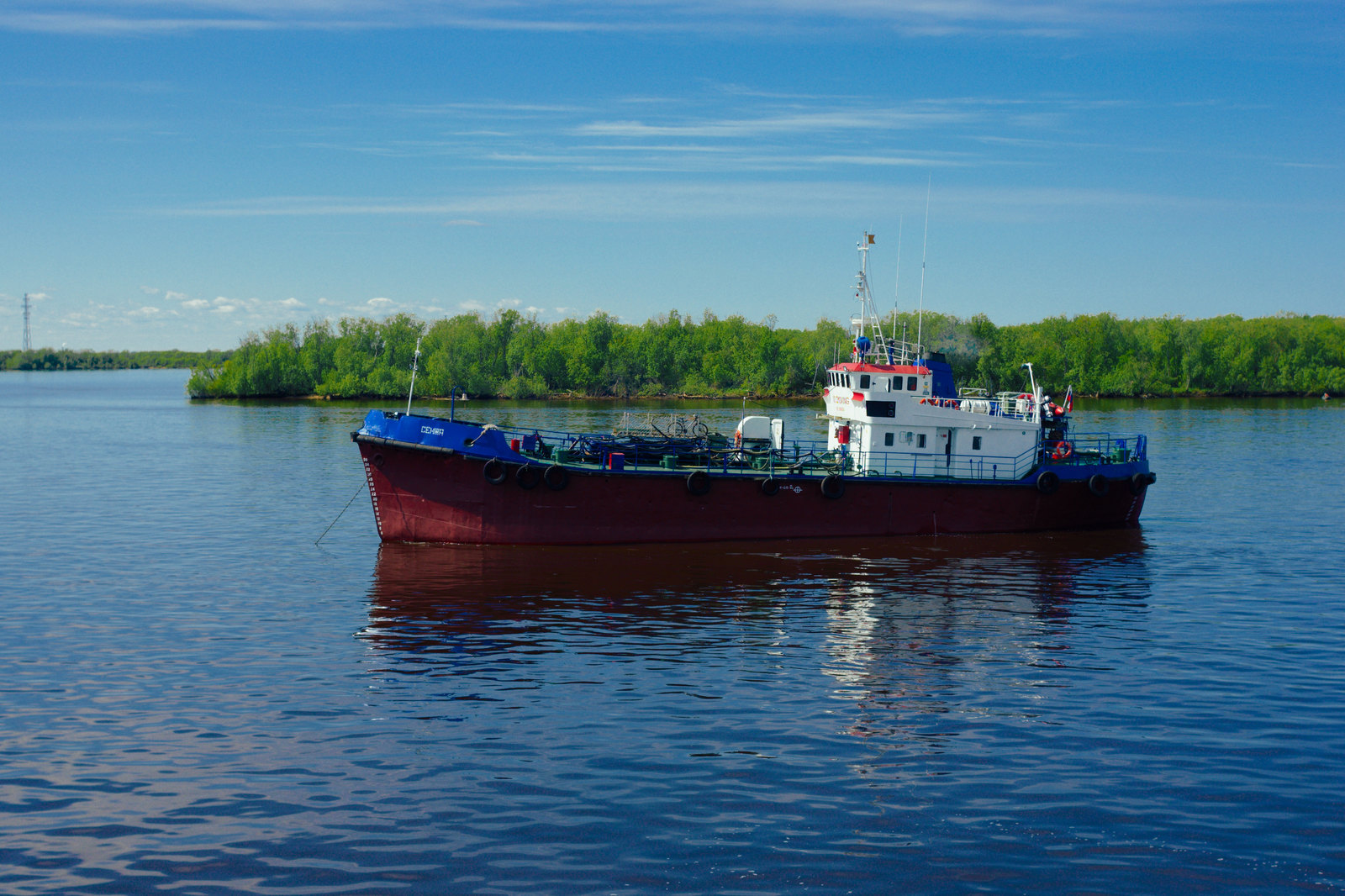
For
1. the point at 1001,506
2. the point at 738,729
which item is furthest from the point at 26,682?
the point at 1001,506

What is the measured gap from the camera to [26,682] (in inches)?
778

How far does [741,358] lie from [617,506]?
458ft

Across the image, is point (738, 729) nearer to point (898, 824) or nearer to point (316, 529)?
point (898, 824)

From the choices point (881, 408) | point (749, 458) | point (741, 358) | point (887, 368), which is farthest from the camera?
point (741, 358)

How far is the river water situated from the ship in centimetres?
101

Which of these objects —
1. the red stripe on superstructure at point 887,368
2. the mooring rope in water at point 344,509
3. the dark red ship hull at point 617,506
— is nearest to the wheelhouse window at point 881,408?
the red stripe on superstructure at point 887,368

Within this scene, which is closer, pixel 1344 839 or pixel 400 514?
pixel 1344 839

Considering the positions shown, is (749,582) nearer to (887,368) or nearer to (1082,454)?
(887,368)

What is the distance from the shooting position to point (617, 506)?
108 ft

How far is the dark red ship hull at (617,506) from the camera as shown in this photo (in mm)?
32531

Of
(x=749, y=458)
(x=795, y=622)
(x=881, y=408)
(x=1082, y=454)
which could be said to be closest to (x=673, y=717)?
(x=795, y=622)

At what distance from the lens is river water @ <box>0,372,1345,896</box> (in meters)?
12.9

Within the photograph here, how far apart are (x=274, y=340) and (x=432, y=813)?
513ft

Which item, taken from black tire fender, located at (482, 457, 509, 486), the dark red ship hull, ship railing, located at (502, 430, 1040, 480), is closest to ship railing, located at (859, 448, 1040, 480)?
ship railing, located at (502, 430, 1040, 480)
